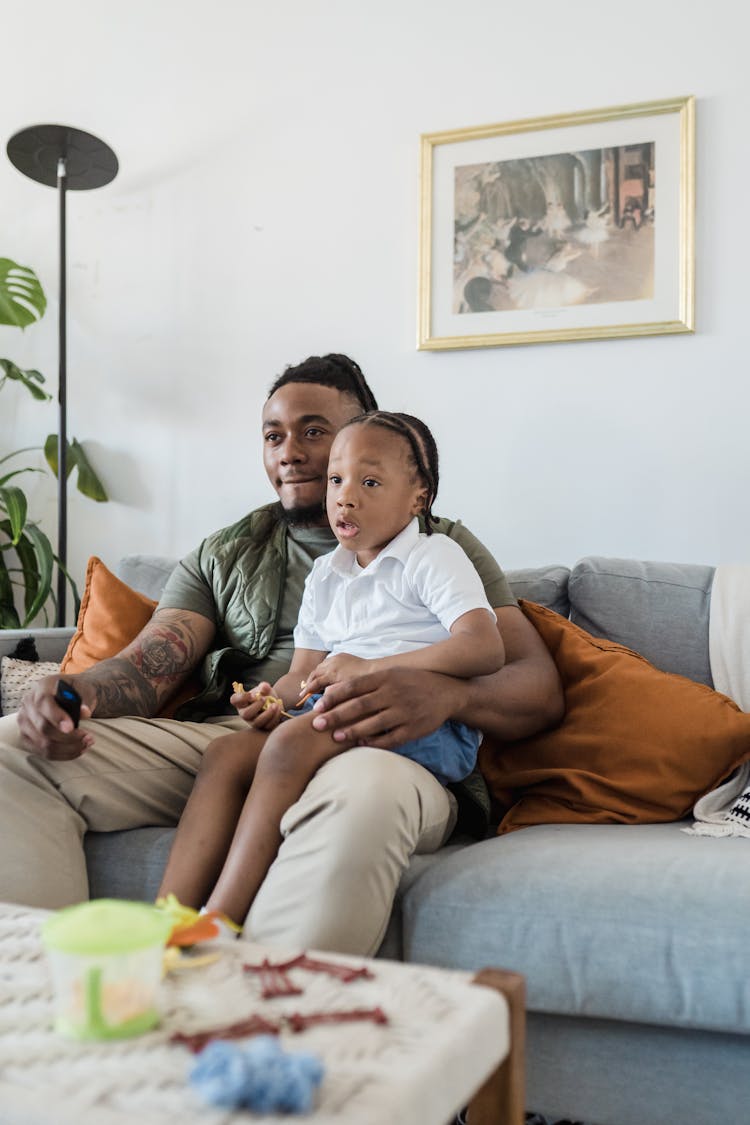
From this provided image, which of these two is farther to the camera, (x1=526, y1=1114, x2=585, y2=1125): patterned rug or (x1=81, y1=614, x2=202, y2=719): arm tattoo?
(x1=81, y1=614, x2=202, y2=719): arm tattoo

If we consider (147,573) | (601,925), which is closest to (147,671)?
(147,573)

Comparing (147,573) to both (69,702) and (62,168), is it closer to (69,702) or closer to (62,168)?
(69,702)

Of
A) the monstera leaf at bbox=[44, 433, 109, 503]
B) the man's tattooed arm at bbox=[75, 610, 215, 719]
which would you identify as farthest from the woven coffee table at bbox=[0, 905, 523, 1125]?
the monstera leaf at bbox=[44, 433, 109, 503]

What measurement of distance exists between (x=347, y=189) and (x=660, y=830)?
179cm

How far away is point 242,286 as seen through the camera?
2654mm

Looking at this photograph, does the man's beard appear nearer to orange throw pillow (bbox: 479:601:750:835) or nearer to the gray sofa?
orange throw pillow (bbox: 479:601:750:835)

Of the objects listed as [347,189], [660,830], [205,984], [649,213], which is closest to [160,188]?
[347,189]

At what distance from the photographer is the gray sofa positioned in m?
1.14

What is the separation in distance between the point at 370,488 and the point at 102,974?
1.00 m

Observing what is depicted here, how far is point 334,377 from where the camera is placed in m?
2.02

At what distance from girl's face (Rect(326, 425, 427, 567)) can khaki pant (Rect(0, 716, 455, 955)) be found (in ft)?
1.29

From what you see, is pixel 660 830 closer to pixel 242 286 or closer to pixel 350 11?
pixel 242 286

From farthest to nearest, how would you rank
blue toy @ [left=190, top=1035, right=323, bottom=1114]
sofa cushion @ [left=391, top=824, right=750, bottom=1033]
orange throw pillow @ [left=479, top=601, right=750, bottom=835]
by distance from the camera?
orange throw pillow @ [left=479, top=601, right=750, bottom=835] < sofa cushion @ [left=391, top=824, right=750, bottom=1033] < blue toy @ [left=190, top=1035, right=323, bottom=1114]

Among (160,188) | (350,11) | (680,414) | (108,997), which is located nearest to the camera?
(108,997)
